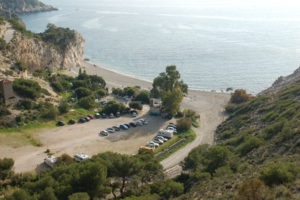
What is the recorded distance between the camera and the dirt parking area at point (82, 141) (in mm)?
32000

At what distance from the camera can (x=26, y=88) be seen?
44.0 metres

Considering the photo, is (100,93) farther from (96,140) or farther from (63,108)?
(96,140)

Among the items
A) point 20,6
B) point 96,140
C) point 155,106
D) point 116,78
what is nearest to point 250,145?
point 96,140

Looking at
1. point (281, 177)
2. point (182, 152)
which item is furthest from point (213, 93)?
point (281, 177)

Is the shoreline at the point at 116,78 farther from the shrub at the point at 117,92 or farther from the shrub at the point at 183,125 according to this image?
the shrub at the point at 183,125

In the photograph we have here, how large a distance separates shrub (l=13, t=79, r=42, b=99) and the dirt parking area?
7.93 meters

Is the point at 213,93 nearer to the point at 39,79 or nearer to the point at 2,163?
the point at 39,79

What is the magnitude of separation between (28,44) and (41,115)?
88.4 ft

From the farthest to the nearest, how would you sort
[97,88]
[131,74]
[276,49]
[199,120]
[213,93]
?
[276,49], [131,74], [213,93], [97,88], [199,120]

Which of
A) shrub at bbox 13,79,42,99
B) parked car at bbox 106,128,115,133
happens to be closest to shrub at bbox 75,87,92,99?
shrub at bbox 13,79,42,99

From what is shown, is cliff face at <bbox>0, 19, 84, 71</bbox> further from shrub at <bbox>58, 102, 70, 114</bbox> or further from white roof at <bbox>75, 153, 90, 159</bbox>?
white roof at <bbox>75, 153, 90, 159</bbox>

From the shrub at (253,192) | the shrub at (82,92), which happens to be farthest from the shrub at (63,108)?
the shrub at (253,192)

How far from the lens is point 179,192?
22344 millimetres

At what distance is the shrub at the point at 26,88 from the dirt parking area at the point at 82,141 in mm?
7933
